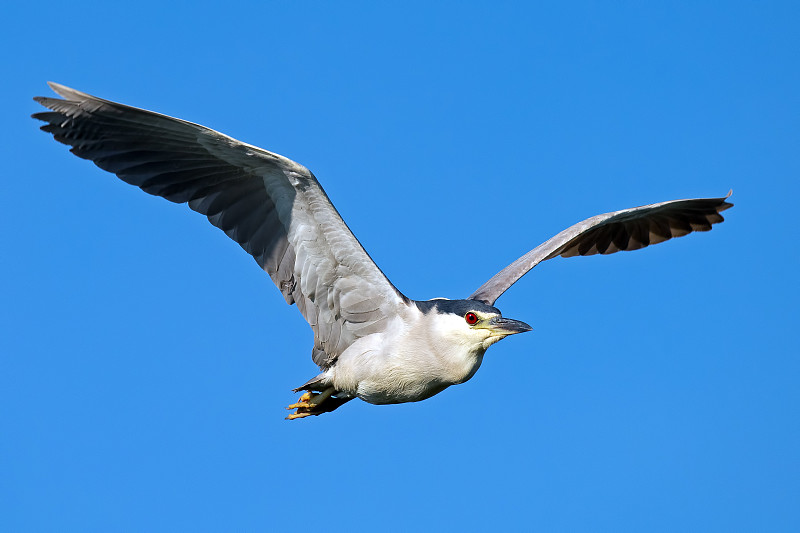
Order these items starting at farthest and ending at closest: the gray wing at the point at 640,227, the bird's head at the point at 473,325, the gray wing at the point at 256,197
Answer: the gray wing at the point at 640,227
the bird's head at the point at 473,325
the gray wing at the point at 256,197

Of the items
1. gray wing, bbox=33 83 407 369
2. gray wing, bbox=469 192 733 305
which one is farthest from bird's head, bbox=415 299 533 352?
gray wing, bbox=469 192 733 305

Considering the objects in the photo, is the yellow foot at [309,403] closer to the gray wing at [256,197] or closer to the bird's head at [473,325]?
the gray wing at [256,197]

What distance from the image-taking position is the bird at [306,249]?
7711 mm

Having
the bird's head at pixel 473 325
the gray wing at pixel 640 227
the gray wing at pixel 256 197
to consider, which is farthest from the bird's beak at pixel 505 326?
the gray wing at pixel 640 227

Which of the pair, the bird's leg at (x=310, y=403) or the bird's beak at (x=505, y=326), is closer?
the bird's beak at (x=505, y=326)

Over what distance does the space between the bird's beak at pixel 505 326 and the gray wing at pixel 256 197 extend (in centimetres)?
104

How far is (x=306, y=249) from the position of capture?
8.22m

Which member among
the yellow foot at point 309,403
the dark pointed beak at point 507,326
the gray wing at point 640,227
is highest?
the gray wing at point 640,227

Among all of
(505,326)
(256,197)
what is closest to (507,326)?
(505,326)

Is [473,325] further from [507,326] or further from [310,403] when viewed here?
[310,403]

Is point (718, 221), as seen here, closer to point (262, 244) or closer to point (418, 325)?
point (418, 325)

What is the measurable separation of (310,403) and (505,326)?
2468 mm

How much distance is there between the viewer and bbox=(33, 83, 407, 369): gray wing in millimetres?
7660

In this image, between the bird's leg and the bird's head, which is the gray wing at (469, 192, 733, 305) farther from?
the bird's leg
